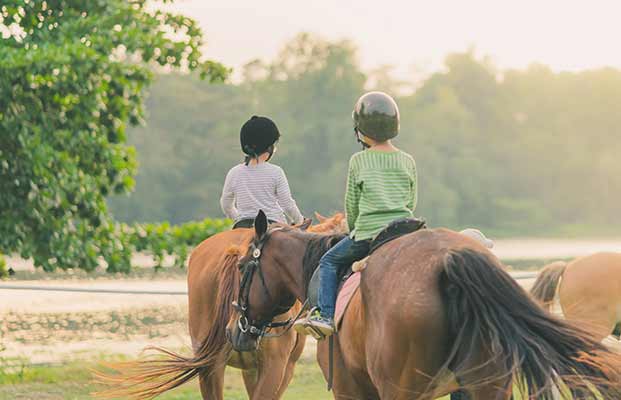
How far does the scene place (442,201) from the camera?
192 ft

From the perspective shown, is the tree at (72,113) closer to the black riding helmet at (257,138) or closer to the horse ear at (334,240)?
the black riding helmet at (257,138)

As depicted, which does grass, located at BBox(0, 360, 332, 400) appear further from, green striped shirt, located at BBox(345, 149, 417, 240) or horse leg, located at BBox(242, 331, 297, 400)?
green striped shirt, located at BBox(345, 149, 417, 240)

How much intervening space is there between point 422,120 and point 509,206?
722 cm

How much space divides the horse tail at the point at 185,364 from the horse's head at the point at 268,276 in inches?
19.3

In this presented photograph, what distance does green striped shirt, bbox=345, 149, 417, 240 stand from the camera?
5012 millimetres

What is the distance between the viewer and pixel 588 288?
29.6 feet

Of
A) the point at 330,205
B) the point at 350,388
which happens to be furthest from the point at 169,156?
the point at 350,388

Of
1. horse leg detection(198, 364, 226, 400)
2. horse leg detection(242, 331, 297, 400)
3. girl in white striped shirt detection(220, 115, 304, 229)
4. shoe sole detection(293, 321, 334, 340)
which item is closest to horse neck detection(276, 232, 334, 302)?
shoe sole detection(293, 321, 334, 340)

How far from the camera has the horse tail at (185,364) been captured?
20.9ft

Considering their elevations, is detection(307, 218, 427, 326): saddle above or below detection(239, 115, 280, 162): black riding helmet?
below

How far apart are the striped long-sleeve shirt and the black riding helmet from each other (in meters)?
0.11

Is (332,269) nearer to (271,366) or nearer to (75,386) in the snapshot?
(271,366)

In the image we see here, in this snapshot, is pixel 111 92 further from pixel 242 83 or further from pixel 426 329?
pixel 242 83

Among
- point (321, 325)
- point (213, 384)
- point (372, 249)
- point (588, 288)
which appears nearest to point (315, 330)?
point (321, 325)
